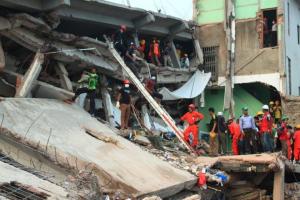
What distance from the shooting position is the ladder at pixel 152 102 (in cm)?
1451

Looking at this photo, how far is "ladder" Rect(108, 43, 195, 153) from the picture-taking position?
14.5 meters

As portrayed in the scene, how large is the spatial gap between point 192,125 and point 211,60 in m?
8.23

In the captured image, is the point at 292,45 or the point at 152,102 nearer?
the point at 152,102

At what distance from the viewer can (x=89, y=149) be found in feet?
34.2

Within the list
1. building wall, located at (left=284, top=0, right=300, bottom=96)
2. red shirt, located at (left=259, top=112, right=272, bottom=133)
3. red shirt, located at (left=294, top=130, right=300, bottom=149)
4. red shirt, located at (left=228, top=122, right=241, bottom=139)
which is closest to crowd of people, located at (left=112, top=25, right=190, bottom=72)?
red shirt, located at (left=228, top=122, right=241, bottom=139)

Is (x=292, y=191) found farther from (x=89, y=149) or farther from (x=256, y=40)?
(x=256, y=40)

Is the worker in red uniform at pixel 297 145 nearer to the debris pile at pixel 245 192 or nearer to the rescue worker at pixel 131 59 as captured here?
the debris pile at pixel 245 192

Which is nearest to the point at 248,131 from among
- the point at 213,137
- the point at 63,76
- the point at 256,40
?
the point at 213,137

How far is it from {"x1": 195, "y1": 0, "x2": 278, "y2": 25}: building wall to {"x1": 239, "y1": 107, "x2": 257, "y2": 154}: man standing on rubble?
824cm

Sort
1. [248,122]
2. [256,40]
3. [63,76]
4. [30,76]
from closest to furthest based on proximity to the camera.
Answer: [30,76]
[248,122]
[63,76]
[256,40]

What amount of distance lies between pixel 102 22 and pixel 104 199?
32.2 feet

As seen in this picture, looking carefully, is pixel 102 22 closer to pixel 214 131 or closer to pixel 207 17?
pixel 214 131

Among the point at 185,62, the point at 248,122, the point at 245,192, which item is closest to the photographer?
the point at 245,192

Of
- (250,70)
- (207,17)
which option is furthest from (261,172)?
(207,17)
